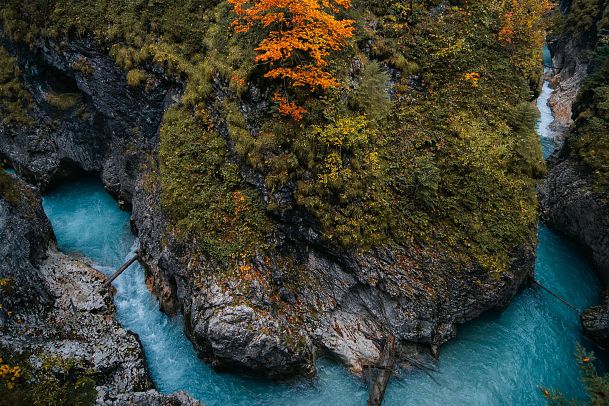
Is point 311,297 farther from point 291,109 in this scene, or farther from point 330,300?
point 291,109

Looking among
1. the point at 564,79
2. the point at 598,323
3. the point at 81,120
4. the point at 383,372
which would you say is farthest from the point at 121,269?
the point at 564,79

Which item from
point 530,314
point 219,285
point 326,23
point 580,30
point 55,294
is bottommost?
point 55,294

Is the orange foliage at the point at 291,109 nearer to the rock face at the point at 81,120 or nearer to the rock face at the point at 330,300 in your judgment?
the rock face at the point at 330,300

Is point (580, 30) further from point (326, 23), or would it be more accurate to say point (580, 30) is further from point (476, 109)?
point (326, 23)

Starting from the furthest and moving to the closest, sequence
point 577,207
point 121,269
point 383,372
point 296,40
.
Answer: point 577,207, point 121,269, point 383,372, point 296,40

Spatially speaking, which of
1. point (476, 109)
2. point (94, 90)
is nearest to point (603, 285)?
point (476, 109)
